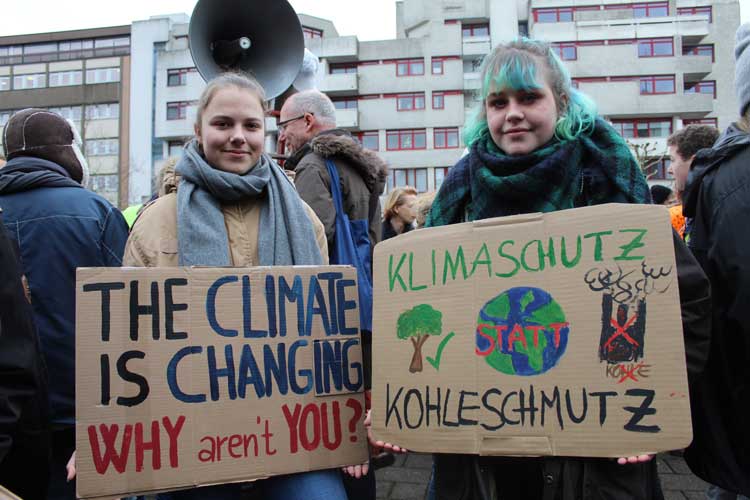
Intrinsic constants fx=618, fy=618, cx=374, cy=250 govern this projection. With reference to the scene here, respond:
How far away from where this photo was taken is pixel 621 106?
120ft

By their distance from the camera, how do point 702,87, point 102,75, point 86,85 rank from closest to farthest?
point 702,87 → point 102,75 → point 86,85

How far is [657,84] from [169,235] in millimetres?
40646

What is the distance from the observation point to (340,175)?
10.1 ft

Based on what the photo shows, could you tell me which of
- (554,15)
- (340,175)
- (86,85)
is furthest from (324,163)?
(86,85)

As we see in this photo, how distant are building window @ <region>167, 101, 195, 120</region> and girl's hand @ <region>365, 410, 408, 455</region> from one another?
134 ft

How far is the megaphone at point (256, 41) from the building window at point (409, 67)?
35.6 m

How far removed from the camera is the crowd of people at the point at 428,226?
5.02 feet

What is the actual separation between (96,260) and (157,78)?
42.7 m

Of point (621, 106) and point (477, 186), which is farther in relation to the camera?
point (621, 106)

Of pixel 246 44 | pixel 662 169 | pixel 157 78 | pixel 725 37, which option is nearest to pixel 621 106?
pixel 662 169

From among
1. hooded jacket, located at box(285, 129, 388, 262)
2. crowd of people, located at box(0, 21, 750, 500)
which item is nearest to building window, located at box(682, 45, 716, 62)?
hooded jacket, located at box(285, 129, 388, 262)

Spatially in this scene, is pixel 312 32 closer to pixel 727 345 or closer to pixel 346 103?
pixel 346 103

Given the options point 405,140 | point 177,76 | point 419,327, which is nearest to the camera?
point 419,327

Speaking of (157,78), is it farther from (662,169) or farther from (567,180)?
(567,180)
